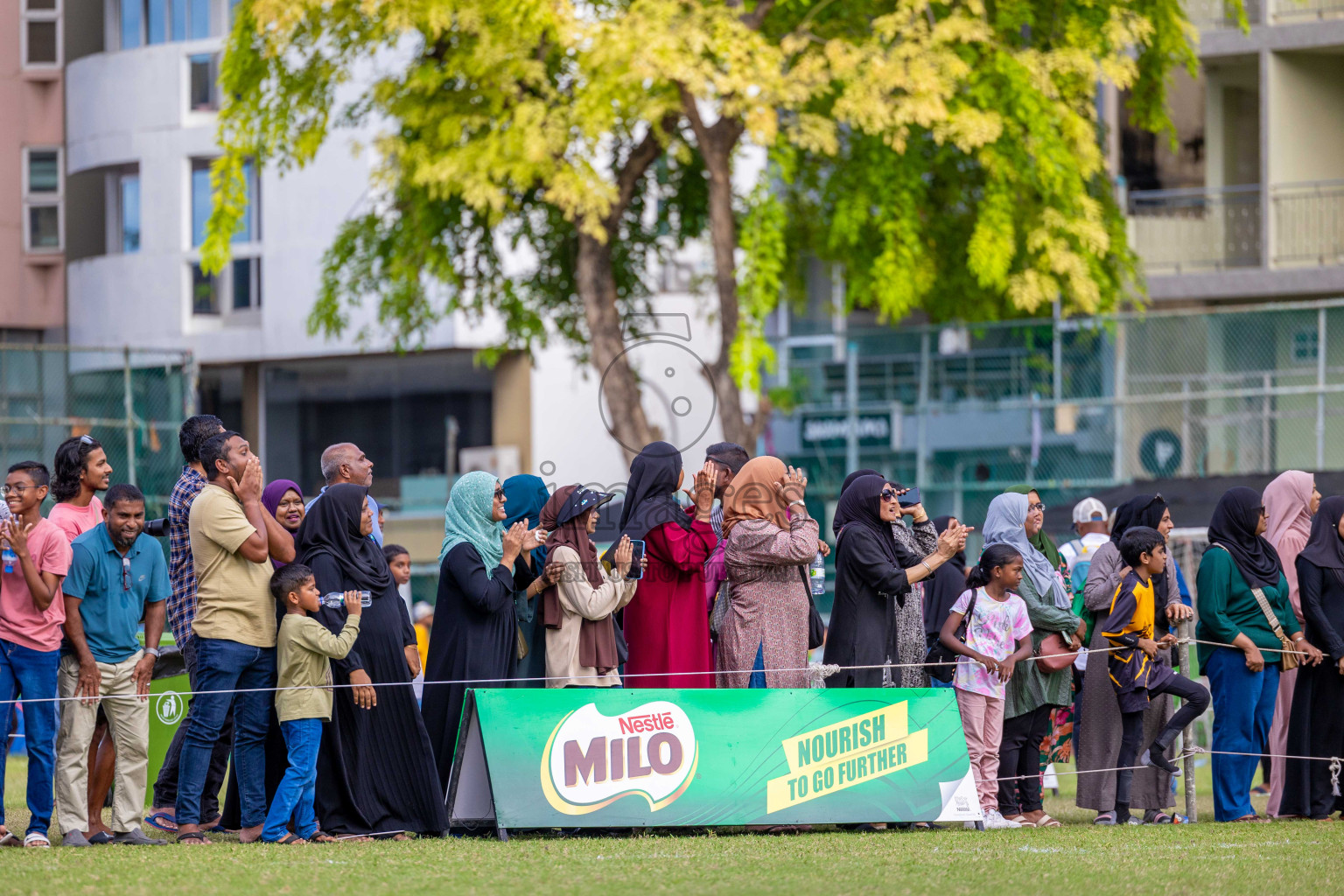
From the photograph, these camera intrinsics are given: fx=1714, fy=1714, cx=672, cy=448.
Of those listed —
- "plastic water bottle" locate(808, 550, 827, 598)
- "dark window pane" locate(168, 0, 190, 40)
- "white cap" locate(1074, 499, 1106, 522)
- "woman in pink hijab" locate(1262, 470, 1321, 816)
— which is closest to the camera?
"plastic water bottle" locate(808, 550, 827, 598)

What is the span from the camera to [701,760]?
8250mm

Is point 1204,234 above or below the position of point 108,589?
above

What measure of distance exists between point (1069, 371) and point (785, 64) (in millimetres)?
5026

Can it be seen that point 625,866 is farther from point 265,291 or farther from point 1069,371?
point 265,291

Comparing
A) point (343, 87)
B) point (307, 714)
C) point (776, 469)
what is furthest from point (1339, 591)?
point (343, 87)

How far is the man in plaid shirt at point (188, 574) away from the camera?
8.34m

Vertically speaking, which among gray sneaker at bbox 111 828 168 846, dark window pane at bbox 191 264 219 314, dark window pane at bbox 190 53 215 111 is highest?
dark window pane at bbox 190 53 215 111

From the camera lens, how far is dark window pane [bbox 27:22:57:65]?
2916cm

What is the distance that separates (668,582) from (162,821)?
2926 millimetres

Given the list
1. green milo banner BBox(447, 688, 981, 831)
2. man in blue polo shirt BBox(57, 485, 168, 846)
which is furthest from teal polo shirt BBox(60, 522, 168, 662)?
green milo banner BBox(447, 688, 981, 831)

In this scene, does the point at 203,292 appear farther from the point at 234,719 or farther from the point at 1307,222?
the point at 234,719

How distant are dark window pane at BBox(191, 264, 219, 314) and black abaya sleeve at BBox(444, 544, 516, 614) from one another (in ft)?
70.7

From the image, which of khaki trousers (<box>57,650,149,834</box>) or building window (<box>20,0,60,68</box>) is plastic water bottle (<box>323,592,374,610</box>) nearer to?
khaki trousers (<box>57,650,149,834</box>)

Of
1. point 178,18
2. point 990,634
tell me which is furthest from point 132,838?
point 178,18
